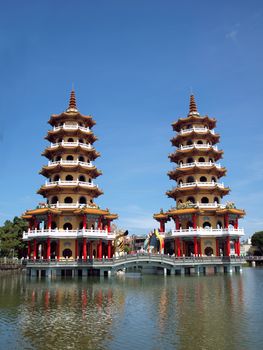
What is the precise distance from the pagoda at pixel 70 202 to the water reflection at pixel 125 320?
1608 cm

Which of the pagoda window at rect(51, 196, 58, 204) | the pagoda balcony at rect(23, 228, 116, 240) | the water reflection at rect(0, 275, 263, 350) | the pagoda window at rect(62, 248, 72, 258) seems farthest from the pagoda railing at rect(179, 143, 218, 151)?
the water reflection at rect(0, 275, 263, 350)

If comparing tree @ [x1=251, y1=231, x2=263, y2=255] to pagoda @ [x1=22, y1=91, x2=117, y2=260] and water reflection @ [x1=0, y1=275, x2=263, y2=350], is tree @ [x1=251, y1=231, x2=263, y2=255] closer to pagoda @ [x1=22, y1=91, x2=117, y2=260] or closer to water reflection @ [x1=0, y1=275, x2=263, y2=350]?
pagoda @ [x1=22, y1=91, x2=117, y2=260]

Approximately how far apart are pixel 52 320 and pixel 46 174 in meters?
33.7

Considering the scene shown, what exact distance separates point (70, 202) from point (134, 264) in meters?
11.7

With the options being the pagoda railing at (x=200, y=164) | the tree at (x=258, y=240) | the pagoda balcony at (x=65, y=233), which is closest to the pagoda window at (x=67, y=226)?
the pagoda balcony at (x=65, y=233)

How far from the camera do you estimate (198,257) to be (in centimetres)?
4366

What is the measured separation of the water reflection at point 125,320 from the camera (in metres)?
13.4

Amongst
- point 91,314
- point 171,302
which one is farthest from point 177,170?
point 91,314

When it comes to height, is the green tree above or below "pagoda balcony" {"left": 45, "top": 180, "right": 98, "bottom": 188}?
below

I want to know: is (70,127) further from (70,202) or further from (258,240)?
(258,240)

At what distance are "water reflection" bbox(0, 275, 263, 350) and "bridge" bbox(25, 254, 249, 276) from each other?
13268 millimetres

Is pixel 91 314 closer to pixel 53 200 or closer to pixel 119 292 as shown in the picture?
pixel 119 292

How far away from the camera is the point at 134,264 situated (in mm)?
40656

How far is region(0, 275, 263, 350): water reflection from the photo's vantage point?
13.4 m
